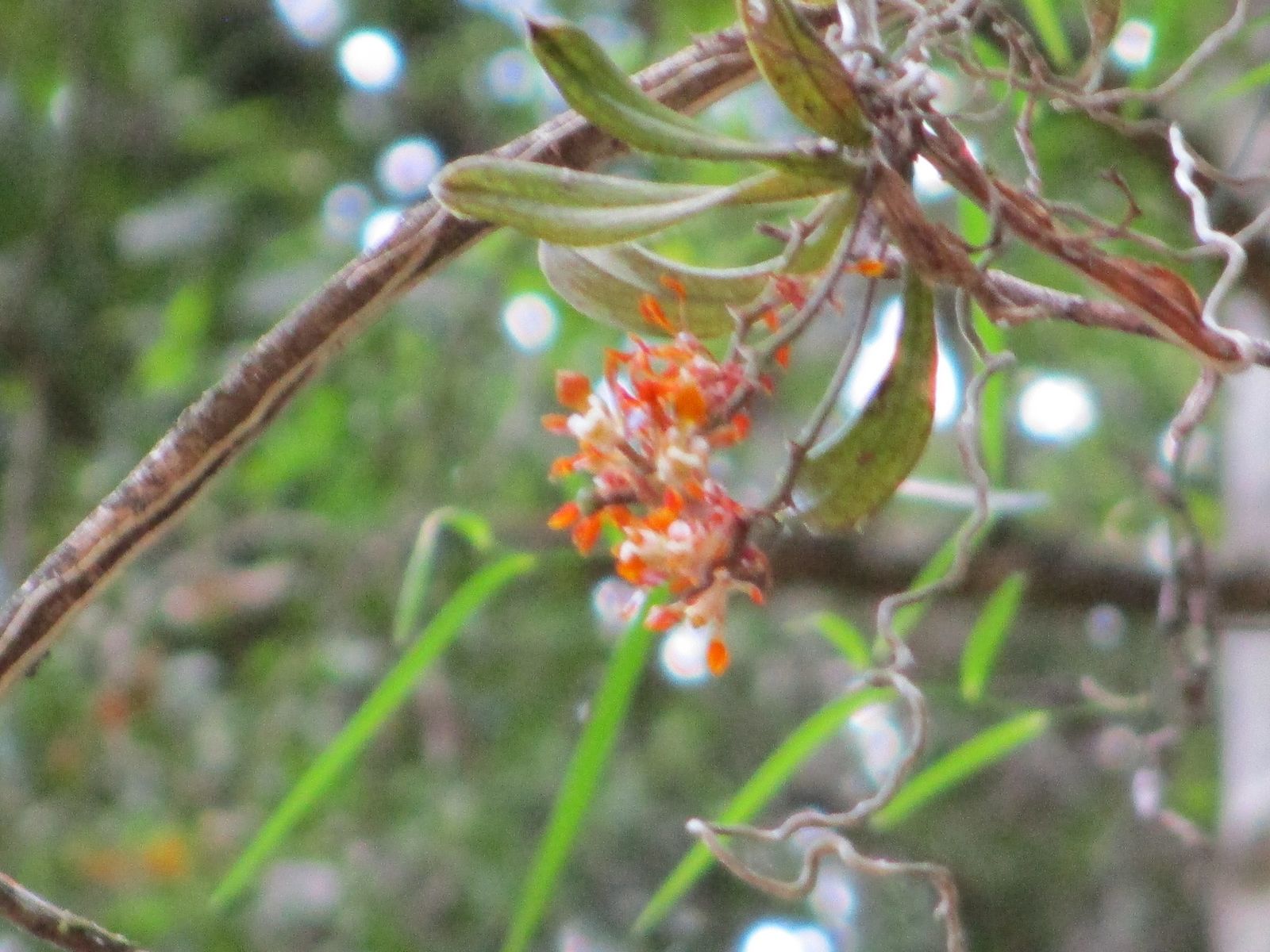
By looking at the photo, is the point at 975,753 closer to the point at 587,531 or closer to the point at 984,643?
the point at 984,643


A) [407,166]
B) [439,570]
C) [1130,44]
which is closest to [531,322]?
[407,166]

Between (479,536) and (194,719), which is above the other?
(479,536)

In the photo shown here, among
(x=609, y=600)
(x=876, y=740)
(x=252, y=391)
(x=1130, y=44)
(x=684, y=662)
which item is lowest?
(x=876, y=740)

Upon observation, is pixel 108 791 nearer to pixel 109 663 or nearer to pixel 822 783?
pixel 109 663

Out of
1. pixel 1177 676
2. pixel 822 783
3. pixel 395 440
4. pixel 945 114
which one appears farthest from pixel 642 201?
pixel 822 783

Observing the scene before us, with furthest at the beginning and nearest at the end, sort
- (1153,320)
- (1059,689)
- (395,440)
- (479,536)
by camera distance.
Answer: (395,440) → (1059,689) → (479,536) → (1153,320)

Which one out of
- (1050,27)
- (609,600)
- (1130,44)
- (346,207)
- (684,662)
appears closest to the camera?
(1050,27)

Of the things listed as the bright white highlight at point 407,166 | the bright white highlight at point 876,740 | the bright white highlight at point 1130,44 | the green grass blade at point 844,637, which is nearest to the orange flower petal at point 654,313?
the green grass blade at point 844,637

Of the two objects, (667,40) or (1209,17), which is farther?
(667,40)
